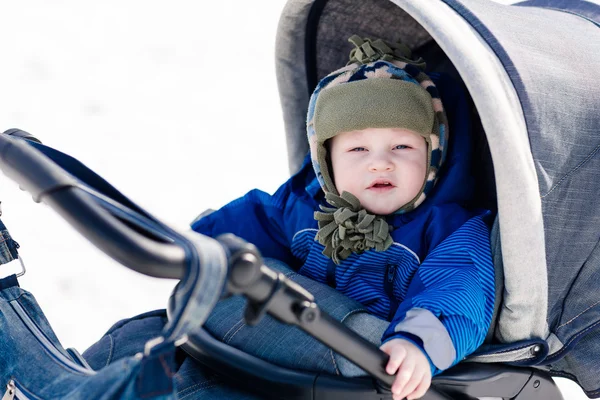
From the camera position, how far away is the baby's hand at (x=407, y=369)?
1129 millimetres

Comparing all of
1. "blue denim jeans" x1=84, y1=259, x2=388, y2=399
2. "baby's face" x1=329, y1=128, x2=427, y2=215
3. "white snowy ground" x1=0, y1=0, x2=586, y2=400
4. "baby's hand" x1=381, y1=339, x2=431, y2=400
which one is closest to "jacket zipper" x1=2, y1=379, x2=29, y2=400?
"blue denim jeans" x1=84, y1=259, x2=388, y2=399

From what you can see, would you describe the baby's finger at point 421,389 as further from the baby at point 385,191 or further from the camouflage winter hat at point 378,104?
the camouflage winter hat at point 378,104

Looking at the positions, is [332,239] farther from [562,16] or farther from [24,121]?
[24,121]

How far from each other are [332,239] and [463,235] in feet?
0.88

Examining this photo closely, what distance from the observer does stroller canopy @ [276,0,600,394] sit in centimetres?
124

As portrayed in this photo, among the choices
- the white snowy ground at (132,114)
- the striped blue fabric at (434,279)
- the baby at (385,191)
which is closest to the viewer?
the striped blue fabric at (434,279)

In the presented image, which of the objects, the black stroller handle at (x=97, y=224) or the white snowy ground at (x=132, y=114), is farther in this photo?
the white snowy ground at (x=132, y=114)

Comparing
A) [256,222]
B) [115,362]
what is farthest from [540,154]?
[115,362]

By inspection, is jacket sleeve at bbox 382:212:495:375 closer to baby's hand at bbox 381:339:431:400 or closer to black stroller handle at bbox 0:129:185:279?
baby's hand at bbox 381:339:431:400

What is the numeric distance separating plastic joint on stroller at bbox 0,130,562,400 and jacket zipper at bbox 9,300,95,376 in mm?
216

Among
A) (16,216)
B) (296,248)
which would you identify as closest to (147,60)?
(16,216)

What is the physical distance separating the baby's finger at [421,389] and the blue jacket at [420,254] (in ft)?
0.11

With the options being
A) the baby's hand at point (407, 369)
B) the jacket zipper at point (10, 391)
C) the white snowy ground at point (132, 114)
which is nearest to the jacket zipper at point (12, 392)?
the jacket zipper at point (10, 391)

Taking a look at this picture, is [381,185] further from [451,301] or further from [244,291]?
[244,291]
